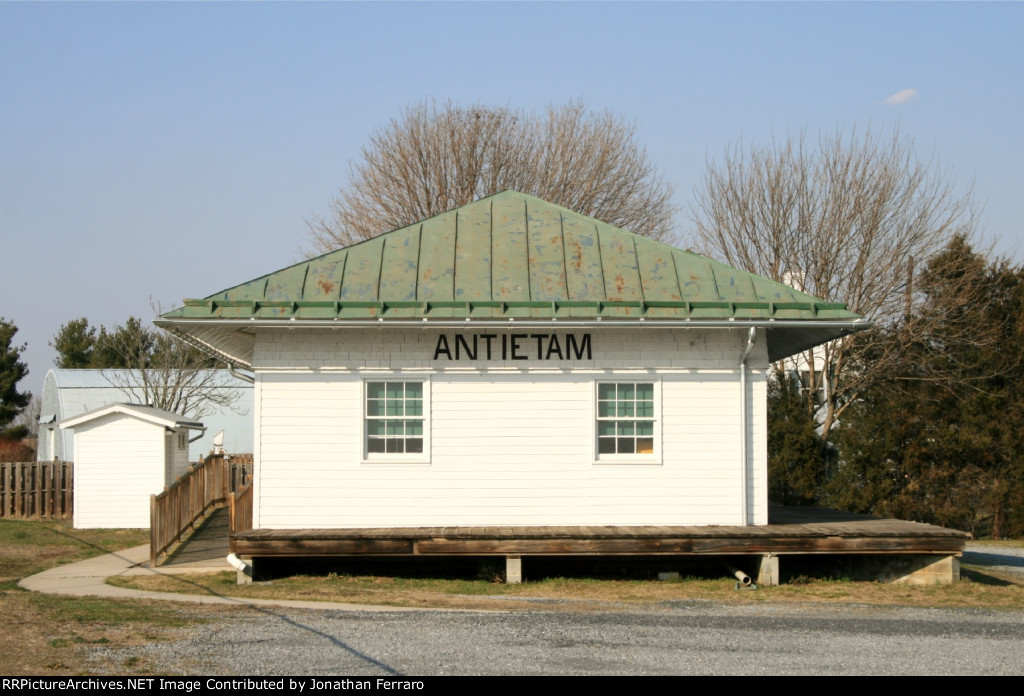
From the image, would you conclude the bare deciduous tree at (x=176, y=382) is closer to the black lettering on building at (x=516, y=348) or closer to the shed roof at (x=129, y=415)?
the shed roof at (x=129, y=415)

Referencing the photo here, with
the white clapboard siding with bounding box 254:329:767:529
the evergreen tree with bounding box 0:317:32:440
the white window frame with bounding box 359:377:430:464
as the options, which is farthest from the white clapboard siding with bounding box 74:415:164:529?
the evergreen tree with bounding box 0:317:32:440

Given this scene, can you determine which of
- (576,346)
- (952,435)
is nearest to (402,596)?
(576,346)

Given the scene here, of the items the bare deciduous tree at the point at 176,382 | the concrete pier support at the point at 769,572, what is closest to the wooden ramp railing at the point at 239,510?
the concrete pier support at the point at 769,572

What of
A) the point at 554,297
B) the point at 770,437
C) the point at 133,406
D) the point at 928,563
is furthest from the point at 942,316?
the point at 133,406

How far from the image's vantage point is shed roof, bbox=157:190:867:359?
15484 mm

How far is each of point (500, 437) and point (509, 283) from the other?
2387mm

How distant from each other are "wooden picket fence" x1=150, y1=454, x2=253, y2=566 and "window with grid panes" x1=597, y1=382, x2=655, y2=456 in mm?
7020

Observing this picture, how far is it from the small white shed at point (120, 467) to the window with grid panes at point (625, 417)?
12.2 m

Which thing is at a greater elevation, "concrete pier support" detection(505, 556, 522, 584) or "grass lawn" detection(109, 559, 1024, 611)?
"concrete pier support" detection(505, 556, 522, 584)

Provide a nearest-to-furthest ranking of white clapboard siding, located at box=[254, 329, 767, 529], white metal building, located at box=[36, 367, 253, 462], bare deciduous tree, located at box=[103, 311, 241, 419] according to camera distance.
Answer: white clapboard siding, located at box=[254, 329, 767, 529] → bare deciduous tree, located at box=[103, 311, 241, 419] → white metal building, located at box=[36, 367, 253, 462]

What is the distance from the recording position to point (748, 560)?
1608 cm

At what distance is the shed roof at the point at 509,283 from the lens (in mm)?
15484

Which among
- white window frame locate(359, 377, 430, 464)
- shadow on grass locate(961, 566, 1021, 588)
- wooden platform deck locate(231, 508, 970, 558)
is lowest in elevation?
shadow on grass locate(961, 566, 1021, 588)

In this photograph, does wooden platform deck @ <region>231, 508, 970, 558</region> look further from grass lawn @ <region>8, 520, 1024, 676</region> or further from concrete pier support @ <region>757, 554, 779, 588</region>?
grass lawn @ <region>8, 520, 1024, 676</region>
